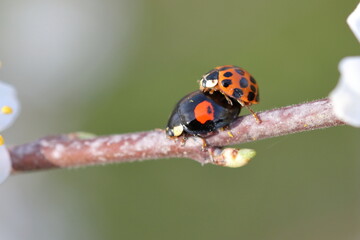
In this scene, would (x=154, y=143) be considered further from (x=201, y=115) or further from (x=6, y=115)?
(x=6, y=115)

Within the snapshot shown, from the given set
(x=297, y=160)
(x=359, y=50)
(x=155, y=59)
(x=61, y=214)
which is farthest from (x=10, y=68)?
(x=359, y=50)

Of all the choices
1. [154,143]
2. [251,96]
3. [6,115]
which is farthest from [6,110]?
[251,96]

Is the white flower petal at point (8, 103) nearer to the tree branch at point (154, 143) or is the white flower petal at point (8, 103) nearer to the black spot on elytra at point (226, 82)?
the tree branch at point (154, 143)

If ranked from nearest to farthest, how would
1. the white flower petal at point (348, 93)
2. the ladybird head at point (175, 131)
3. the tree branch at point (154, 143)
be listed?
the white flower petal at point (348, 93), the tree branch at point (154, 143), the ladybird head at point (175, 131)

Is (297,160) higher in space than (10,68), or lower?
lower

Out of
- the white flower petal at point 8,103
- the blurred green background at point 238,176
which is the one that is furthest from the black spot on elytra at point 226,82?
the blurred green background at point 238,176

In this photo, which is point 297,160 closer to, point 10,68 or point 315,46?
point 315,46
